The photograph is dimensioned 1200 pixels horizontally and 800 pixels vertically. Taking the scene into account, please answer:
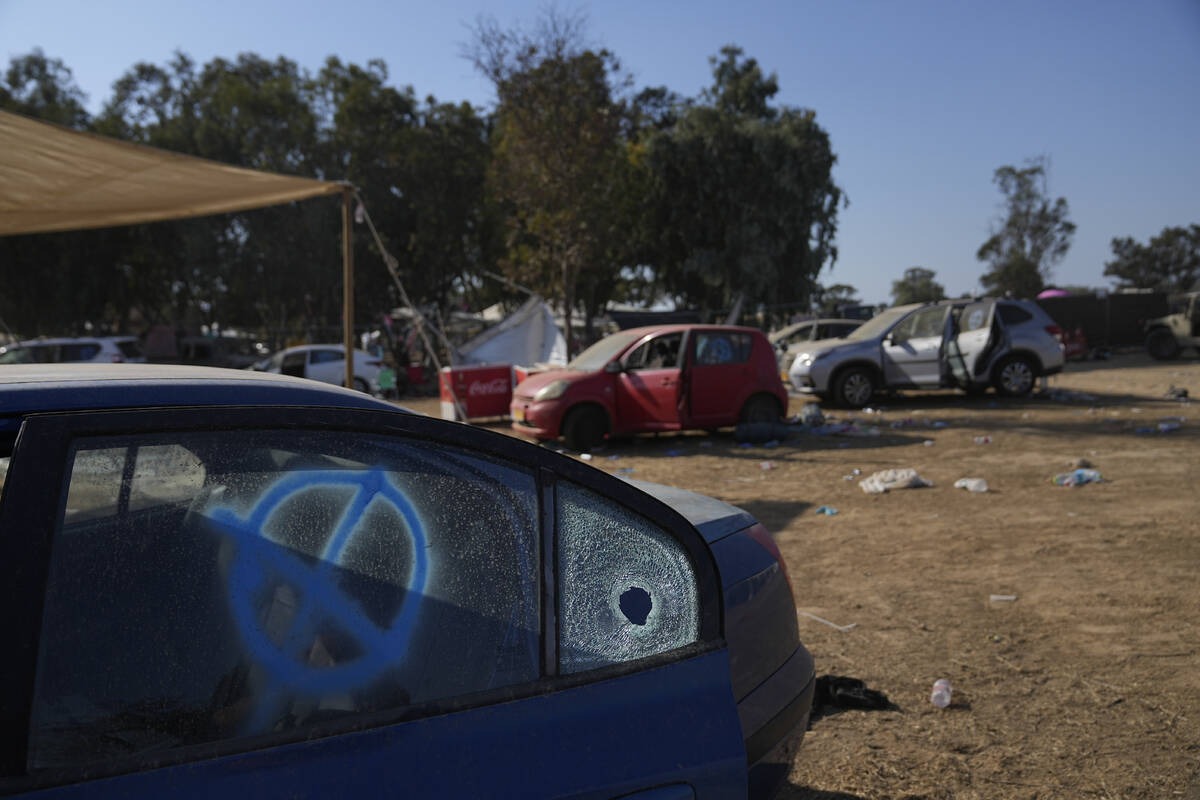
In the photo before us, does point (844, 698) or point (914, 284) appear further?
point (914, 284)

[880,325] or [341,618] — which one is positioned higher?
[880,325]

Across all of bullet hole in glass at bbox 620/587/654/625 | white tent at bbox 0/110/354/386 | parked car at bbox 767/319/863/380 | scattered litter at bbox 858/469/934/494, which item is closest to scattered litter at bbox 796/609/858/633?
bullet hole in glass at bbox 620/587/654/625

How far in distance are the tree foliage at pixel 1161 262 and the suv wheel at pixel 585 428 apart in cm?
6201

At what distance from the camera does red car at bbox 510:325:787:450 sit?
1096 centimetres

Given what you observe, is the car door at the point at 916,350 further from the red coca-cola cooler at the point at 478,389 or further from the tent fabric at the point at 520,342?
the tent fabric at the point at 520,342

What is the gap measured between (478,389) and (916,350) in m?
8.02

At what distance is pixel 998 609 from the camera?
4.74 m

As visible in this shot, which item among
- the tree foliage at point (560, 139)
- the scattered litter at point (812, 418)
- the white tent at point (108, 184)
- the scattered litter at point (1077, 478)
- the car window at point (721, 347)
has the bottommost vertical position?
the scattered litter at point (1077, 478)

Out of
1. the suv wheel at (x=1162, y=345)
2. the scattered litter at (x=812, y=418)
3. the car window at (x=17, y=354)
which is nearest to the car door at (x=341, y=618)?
the scattered litter at (x=812, y=418)

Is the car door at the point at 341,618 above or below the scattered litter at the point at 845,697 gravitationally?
above

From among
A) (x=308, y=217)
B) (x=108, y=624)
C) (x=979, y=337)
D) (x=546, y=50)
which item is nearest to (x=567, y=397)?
(x=979, y=337)

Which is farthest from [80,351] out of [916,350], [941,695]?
[941,695]

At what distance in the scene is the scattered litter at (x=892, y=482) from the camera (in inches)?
320

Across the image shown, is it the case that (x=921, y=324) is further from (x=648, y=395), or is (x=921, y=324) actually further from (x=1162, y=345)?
(x=1162, y=345)
